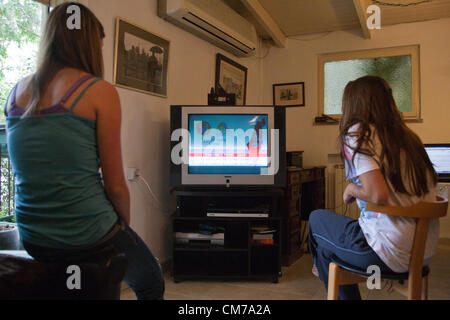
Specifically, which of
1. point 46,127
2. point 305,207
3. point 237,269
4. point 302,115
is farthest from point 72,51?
point 302,115

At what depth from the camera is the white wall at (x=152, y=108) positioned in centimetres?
240

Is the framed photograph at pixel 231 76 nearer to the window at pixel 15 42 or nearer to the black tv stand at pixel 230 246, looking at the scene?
the black tv stand at pixel 230 246

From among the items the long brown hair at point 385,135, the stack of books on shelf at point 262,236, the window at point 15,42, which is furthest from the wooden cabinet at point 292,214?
the window at point 15,42

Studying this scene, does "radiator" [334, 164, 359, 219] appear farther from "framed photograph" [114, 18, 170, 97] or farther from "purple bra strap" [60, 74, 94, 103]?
"purple bra strap" [60, 74, 94, 103]

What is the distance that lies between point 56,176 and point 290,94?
3.83 m

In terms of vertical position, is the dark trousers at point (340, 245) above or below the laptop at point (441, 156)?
below

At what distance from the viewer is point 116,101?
999 mm

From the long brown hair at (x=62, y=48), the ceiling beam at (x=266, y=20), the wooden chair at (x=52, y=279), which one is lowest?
the wooden chair at (x=52, y=279)

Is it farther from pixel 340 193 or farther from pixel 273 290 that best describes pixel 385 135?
pixel 340 193

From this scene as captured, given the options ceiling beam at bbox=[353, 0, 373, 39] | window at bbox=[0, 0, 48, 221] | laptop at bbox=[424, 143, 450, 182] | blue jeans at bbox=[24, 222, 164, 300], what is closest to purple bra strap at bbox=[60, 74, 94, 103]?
blue jeans at bbox=[24, 222, 164, 300]

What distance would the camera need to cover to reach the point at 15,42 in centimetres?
197

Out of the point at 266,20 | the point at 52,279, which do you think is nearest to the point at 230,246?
the point at 52,279

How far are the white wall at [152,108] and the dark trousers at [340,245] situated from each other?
1.36 m
